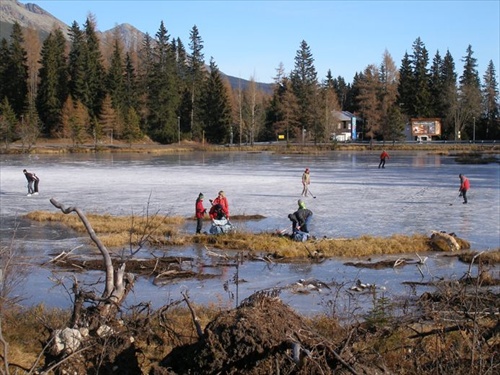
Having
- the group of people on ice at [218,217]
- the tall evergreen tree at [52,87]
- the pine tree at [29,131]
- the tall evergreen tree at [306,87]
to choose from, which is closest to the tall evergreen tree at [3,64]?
the tall evergreen tree at [52,87]

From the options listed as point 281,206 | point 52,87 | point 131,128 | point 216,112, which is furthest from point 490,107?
point 281,206

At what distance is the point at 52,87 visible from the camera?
92.8m

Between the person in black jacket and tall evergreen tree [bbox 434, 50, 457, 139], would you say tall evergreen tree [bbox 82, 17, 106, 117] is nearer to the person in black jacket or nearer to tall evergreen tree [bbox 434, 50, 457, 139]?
tall evergreen tree [bbox 434, 50, 457, 139]

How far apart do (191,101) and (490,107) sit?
49027 millimetres

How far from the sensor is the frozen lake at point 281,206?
40.9 ft

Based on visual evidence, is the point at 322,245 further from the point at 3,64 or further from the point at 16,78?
the point at 3,64

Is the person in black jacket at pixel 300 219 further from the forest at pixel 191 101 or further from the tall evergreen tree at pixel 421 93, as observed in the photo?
the tall evergreen tree at pixel 421 93

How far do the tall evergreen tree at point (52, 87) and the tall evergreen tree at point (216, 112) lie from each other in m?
21.5

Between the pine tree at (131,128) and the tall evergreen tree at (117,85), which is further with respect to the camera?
the tall evergreen tree at (117,85)

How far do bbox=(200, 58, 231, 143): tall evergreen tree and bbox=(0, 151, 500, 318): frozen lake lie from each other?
171 ft

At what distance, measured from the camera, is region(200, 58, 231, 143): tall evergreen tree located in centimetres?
9425

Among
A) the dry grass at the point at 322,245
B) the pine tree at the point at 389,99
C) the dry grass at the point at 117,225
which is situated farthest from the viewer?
the pine tree at the point at 389,99

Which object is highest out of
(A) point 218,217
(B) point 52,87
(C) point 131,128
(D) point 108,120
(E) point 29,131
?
(B) point 52,87

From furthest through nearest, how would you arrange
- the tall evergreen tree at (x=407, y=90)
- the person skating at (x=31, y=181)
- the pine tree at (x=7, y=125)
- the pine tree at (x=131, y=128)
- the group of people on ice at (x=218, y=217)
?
the tall evergreen tree at (x=407, y=90) < the pine tree at (x=131, y=128) < the pine tree at (x=7, y=125) < the person skating at (x=31, y=181) < the group of people on ice at (x=218, y=217)
